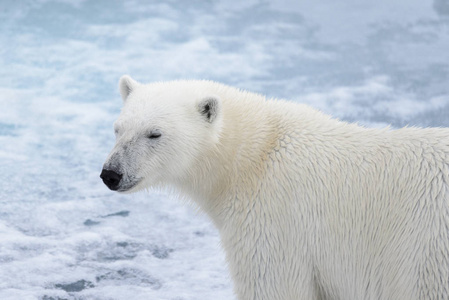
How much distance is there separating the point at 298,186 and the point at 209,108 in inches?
27.6

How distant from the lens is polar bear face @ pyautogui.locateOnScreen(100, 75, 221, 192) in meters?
3.60

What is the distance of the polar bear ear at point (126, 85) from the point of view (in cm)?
405

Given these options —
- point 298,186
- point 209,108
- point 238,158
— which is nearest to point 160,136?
point 209,108

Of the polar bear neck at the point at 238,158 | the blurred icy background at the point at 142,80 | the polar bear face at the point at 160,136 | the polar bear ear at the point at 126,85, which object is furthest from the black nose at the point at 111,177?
the blurred icy background at the point at 142,80

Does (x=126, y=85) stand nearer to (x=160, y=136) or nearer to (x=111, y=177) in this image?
(x=160, y=136)

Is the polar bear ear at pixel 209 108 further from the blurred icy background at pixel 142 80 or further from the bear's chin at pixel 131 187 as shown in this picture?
the blurred icy background at pixel 142 80

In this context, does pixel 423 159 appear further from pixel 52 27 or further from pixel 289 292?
pixel 52 27

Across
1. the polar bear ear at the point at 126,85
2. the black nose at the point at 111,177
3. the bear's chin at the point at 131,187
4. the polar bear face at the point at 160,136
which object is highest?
the polar bear ear at the point at 126,85

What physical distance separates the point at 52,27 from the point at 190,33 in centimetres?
306

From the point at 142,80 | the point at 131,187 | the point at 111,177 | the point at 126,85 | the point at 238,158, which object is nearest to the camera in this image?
the point at 111,177

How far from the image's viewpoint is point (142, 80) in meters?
11.1

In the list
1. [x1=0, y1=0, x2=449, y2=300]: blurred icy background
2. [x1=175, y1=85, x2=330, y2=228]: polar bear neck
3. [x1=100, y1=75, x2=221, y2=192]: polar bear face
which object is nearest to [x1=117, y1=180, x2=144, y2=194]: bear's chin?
[x1=100, y1=75, x2=221, y2=192]: polar bear face

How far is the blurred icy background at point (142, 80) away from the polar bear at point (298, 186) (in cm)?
190

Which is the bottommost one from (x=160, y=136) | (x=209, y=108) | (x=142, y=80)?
(x=160, y=136)
